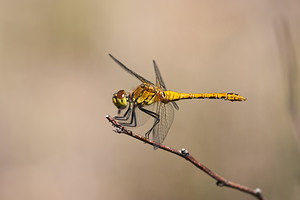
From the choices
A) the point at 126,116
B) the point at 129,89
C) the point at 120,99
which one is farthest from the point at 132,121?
the point at 129,89

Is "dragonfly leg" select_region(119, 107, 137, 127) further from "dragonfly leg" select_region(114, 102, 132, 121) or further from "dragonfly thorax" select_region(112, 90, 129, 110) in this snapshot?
"dragonfly thorax" select_region(112, 90, 129, 110)

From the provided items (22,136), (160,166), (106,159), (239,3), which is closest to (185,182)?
(160,166)

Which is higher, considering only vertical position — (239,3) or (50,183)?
(239,3)

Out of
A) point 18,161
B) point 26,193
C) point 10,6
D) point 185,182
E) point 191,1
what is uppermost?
point 10,6

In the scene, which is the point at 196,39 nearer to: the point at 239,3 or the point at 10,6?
the point at 239,3

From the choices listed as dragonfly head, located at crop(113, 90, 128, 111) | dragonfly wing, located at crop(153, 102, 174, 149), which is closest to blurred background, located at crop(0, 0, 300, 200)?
dragonfly wing, located at crop(153, 102, 174, 149)

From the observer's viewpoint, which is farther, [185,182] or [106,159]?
[106,159]
